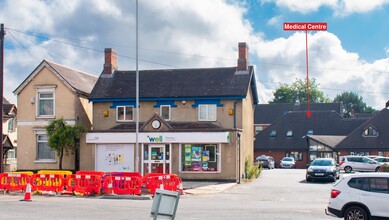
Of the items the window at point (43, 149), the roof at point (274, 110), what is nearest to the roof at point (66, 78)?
the window at point (43, 149)

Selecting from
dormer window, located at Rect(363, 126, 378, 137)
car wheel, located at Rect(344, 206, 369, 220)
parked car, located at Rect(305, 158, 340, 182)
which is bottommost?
car wheel, located at Rect(344, 206, 369, 220)

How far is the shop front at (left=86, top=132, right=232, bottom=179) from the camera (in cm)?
3447

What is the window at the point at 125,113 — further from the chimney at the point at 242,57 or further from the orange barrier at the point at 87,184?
the orange barrier at the point at 87,184

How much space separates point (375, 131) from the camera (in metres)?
62.6

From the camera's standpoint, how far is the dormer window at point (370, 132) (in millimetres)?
62625

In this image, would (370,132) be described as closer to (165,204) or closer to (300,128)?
(300,128)

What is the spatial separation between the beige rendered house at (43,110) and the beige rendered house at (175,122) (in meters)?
1.53

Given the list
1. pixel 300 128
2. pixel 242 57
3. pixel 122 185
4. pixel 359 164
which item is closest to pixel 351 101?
pixel 300 128

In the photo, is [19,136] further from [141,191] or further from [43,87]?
[141,191]

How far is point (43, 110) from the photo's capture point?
128 feet

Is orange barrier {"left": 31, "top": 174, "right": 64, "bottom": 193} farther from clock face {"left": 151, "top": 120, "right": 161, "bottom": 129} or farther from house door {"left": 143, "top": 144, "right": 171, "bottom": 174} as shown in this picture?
clock face {"left": 151, "top": 120, "right": 161, "bottom": 129}

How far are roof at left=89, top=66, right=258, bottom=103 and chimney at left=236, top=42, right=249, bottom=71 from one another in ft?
1.45

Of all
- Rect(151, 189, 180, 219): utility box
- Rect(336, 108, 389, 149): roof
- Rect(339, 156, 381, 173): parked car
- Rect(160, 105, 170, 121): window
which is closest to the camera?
Rect(151, 189, 180, 219): utility box

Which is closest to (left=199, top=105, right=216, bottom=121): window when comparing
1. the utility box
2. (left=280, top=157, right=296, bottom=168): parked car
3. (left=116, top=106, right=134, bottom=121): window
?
(left=116, top=106, right=134, bottom=121): window
